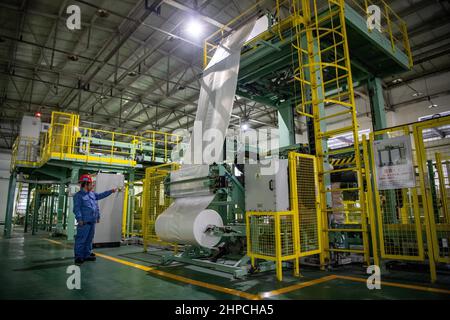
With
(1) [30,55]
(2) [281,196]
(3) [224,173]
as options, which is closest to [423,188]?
(2) [281,196]

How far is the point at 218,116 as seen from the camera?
5812mm

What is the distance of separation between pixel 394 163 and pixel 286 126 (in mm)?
4724

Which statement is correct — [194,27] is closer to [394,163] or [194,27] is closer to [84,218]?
[84,218]

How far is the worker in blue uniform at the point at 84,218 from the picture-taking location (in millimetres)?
6383

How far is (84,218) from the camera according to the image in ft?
21.3

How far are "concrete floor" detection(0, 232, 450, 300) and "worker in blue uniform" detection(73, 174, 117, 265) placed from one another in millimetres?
573

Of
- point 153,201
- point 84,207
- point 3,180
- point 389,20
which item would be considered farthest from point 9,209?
point 389,20

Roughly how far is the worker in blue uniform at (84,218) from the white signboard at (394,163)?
5913mm

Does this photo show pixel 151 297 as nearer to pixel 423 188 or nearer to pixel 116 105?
pixel 423 188

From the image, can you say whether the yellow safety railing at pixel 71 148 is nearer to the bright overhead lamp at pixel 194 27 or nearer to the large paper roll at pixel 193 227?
the bright overhead lamp at pixel 194 27

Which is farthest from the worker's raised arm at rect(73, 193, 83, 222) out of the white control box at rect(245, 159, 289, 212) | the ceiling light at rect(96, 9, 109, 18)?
the ceiling light at rect(96, 9, 109, 18)

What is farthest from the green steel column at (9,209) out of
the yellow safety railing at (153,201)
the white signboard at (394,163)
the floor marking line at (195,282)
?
the white signboard at (394,163)

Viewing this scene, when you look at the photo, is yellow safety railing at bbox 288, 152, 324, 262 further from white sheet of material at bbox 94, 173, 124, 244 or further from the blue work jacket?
white sheet of material at bbox 94, 173, 124, 244
